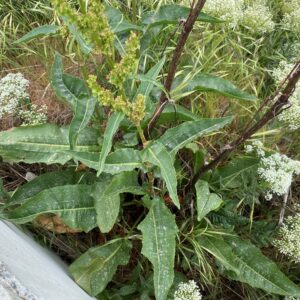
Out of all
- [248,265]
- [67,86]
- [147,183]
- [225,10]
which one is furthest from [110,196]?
[225,10]

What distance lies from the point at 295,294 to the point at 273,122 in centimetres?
84

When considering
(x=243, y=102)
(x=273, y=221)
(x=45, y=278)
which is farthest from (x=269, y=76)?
(x=45, y=278)

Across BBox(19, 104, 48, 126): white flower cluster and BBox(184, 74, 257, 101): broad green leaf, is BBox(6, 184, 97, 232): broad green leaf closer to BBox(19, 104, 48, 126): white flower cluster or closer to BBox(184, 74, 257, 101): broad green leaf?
BBox(19, 104, 48, 126): white flower cluster

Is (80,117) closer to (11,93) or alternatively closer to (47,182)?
(47,182)

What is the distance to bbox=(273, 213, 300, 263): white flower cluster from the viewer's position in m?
2.20

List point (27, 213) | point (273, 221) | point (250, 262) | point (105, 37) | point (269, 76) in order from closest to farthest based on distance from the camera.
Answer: point (105, 37), point (27, 213), point (250, 262), point (273, 221), point (269, 76)

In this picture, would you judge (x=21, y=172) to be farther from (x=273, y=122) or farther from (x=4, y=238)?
(x=273, y=122)

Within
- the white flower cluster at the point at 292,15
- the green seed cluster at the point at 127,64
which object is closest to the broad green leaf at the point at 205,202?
the green seed cluster at the point at 127,64

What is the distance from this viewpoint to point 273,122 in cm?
250

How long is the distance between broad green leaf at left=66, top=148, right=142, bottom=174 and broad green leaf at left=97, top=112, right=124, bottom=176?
0.18 metres

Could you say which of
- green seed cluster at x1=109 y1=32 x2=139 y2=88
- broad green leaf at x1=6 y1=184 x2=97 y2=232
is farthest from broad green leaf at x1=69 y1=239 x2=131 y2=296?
A: green seed cluster at x1=109 y1=32 x2=139 y2=88

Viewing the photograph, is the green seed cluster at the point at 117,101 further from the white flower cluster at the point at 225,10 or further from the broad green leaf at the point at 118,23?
the white flower cluster at the point at 225,10

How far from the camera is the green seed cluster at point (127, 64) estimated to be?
158 cm

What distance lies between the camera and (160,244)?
6.47 ft
